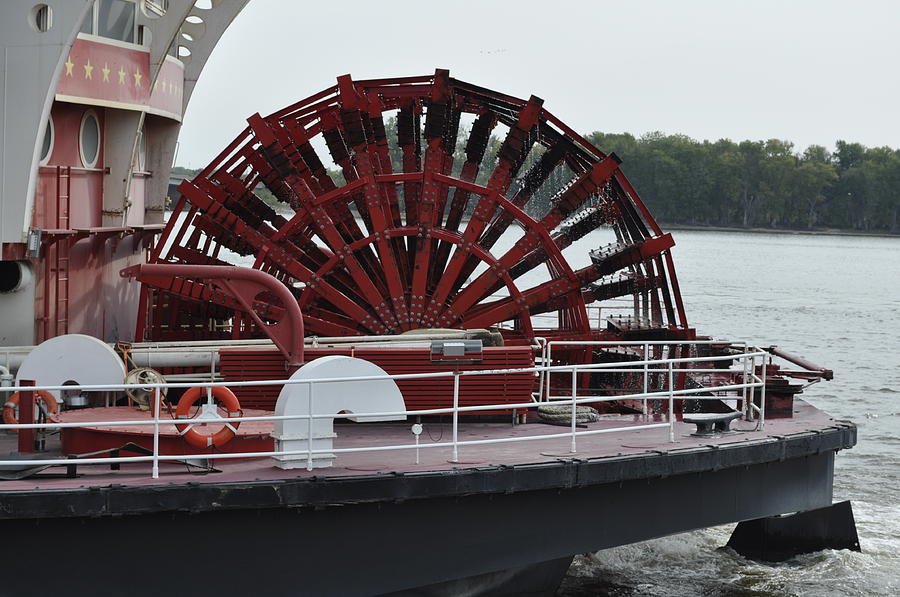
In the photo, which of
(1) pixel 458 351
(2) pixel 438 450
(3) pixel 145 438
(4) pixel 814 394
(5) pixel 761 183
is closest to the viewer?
(3) pixel 145 438

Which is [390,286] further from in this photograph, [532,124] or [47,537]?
[47,537]

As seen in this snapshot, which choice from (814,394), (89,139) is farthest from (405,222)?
(814,394)

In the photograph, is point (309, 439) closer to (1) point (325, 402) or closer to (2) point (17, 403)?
(1) point (325, 402)

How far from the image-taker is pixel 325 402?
6.85m

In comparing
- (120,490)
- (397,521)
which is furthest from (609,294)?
(120,490)

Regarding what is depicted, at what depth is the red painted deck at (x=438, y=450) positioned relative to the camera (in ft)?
21.7

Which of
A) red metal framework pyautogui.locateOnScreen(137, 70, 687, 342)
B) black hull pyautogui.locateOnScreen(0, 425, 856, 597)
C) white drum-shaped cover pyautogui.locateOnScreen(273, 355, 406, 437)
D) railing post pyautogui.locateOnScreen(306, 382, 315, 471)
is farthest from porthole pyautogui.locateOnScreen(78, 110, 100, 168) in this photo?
black hull pyautogui.locateOnScreen(0, 425, 856, 597)

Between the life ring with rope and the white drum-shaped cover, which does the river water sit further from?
the life ring with rope

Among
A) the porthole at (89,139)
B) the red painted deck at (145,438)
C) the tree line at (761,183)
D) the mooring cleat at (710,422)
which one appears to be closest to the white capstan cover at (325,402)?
the red painted deck at (145,438)

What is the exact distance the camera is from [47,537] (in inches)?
251

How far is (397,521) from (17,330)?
140 inches

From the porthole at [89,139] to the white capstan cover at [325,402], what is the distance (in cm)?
379

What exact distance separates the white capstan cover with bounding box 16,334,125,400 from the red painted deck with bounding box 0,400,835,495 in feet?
1.52

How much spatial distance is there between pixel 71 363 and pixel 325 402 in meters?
2.07
